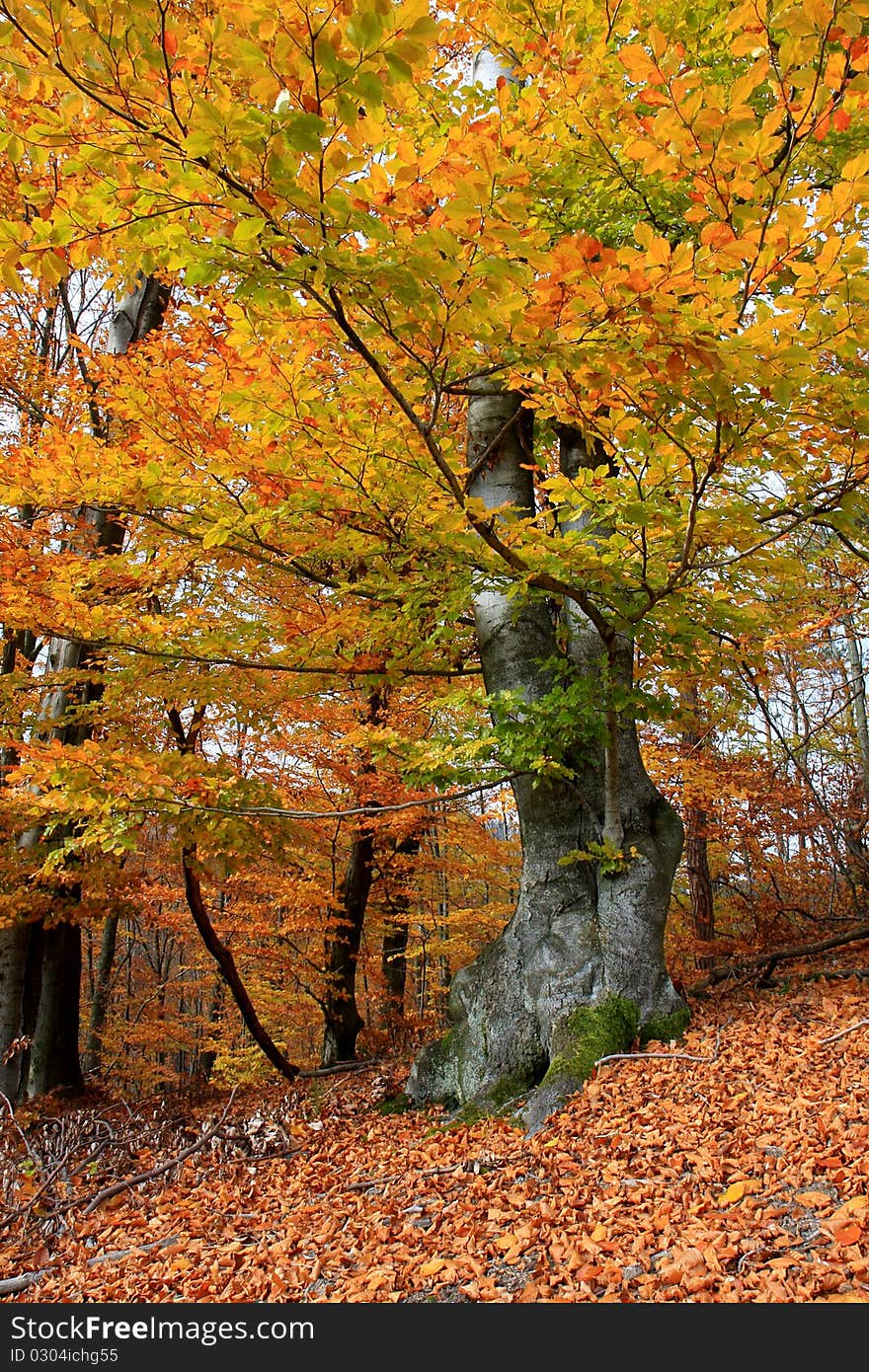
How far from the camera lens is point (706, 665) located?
14.9 ft

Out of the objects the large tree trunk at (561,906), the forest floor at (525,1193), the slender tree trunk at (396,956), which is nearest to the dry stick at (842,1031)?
the forest floor at (525,1193)

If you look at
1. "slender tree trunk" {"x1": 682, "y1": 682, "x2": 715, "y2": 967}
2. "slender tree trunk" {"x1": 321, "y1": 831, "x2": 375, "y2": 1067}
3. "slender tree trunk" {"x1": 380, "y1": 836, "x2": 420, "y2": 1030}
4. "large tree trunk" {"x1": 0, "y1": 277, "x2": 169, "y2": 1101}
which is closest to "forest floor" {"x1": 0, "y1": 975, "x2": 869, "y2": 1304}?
"large tree trunk" {"x1": 0, "y1": 277, "x2": 169, "y2": 1101}

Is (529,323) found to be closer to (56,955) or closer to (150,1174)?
(150,1174)

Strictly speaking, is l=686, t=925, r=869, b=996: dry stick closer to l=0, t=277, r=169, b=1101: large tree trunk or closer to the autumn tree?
the autumn tree

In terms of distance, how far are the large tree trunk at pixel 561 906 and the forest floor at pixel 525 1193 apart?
0.26 metres

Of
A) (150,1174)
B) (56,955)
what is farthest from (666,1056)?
(56,955)

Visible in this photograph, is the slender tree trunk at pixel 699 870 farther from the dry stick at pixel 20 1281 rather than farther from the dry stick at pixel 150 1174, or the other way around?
the dry stick at pixel 20 1281

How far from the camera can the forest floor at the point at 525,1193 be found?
2.31m

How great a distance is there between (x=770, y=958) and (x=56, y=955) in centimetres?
627

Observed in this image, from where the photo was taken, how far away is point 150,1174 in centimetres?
457

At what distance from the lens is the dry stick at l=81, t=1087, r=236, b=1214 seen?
4.28 metres

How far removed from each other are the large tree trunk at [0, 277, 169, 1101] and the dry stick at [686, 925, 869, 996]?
4.93 metres

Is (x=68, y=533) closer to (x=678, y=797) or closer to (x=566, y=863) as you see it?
(x=566, y=863)
